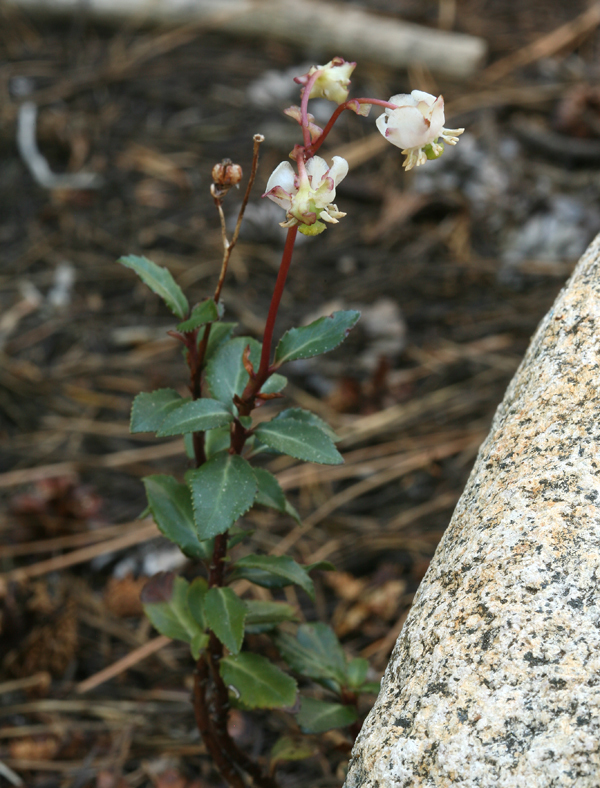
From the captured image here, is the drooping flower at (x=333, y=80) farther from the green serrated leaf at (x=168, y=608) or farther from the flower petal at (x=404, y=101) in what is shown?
the green serrated leaf at (x=168, y=608)

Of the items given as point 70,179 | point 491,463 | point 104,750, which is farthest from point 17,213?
point 491,463

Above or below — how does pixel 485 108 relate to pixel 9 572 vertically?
above

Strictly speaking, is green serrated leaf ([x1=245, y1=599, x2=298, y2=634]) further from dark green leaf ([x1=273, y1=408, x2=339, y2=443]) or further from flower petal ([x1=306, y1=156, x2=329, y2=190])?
flower petal ([x1=306, y1=156, x2=329, y2=190])

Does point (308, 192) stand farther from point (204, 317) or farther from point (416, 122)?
point (204, 317)

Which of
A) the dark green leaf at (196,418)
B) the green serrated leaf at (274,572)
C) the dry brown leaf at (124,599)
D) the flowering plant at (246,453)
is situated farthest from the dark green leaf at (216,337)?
the dry brown leaf at (124,599)

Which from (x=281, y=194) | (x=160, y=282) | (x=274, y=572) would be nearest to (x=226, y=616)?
(x=274, y=572)

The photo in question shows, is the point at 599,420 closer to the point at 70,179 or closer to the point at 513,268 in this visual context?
the point at 513,268
